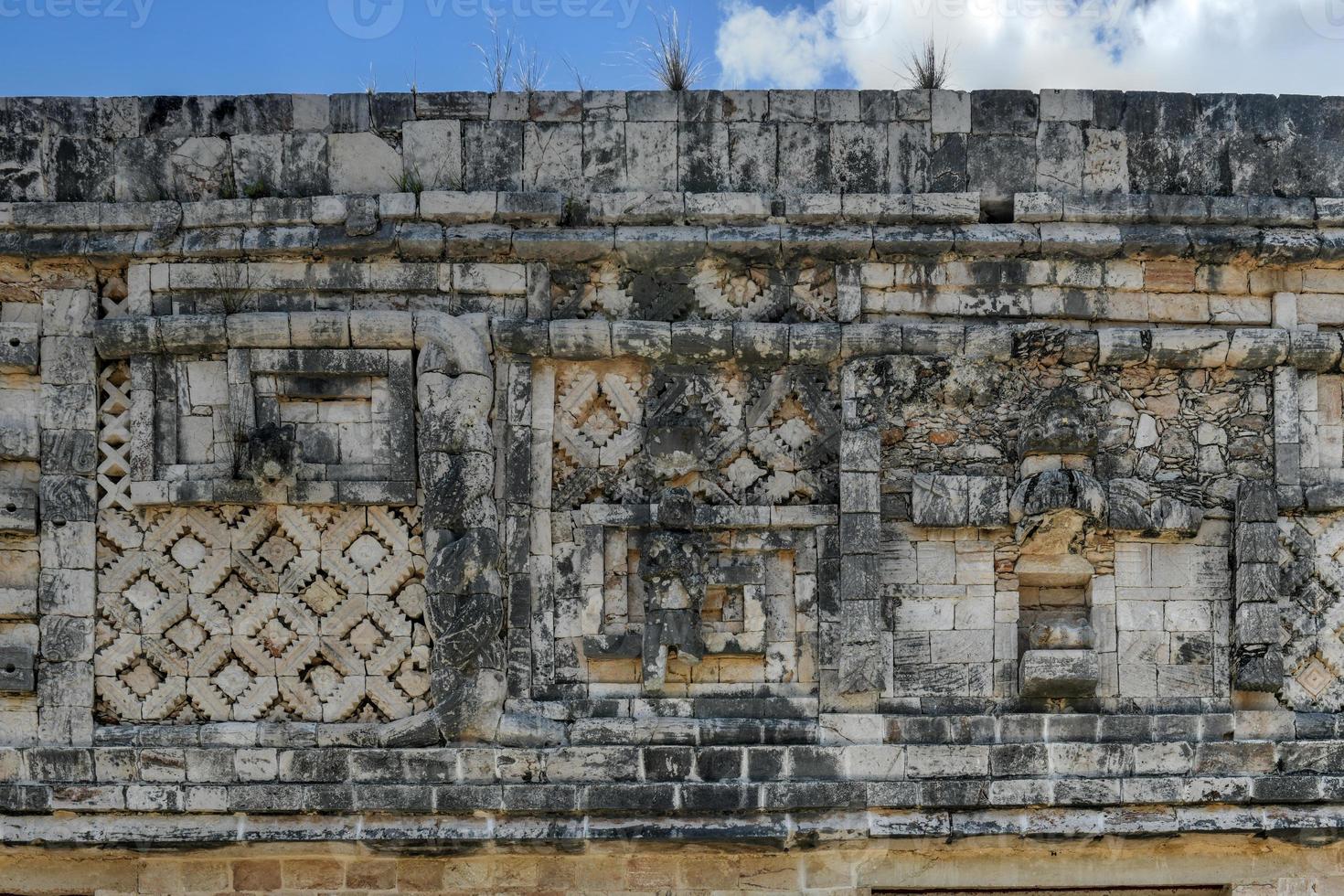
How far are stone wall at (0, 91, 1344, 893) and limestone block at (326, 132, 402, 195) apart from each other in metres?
0.02

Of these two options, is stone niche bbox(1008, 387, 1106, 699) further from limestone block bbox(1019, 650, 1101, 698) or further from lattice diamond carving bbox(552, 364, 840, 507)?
lattice diamond carving bbox(552, 364, 840, 507)

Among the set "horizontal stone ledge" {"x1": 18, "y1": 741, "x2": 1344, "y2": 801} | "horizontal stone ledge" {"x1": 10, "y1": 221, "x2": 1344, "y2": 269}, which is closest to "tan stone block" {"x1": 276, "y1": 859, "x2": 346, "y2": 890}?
"horizontal stone ledge" {"x1": 18, "y1": 741, "x2": 1344, "y2": 801}

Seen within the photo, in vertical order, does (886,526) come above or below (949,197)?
below

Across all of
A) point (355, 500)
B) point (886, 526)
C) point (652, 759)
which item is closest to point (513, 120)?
point (355, 500)

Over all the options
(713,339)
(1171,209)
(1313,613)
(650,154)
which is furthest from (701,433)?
(1313,613)

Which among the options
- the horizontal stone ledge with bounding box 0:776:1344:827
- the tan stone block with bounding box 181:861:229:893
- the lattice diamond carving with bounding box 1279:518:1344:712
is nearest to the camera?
the horizontal stone ledge with bounding box 0:776:1344:827

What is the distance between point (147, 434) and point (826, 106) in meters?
3.62

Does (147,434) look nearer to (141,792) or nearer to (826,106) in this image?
(141,792)

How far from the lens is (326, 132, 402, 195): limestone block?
670 cm

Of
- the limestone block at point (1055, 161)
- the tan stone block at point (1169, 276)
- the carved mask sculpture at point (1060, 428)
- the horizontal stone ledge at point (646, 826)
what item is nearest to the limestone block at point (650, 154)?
the limestone block at point (1055, 161)

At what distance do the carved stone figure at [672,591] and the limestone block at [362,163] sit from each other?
2.09 meters

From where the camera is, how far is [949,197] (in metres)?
6.60

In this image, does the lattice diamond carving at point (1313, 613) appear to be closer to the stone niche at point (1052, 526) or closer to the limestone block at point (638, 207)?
the stone niche at point (1052, 526)

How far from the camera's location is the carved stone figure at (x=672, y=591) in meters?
6.39
